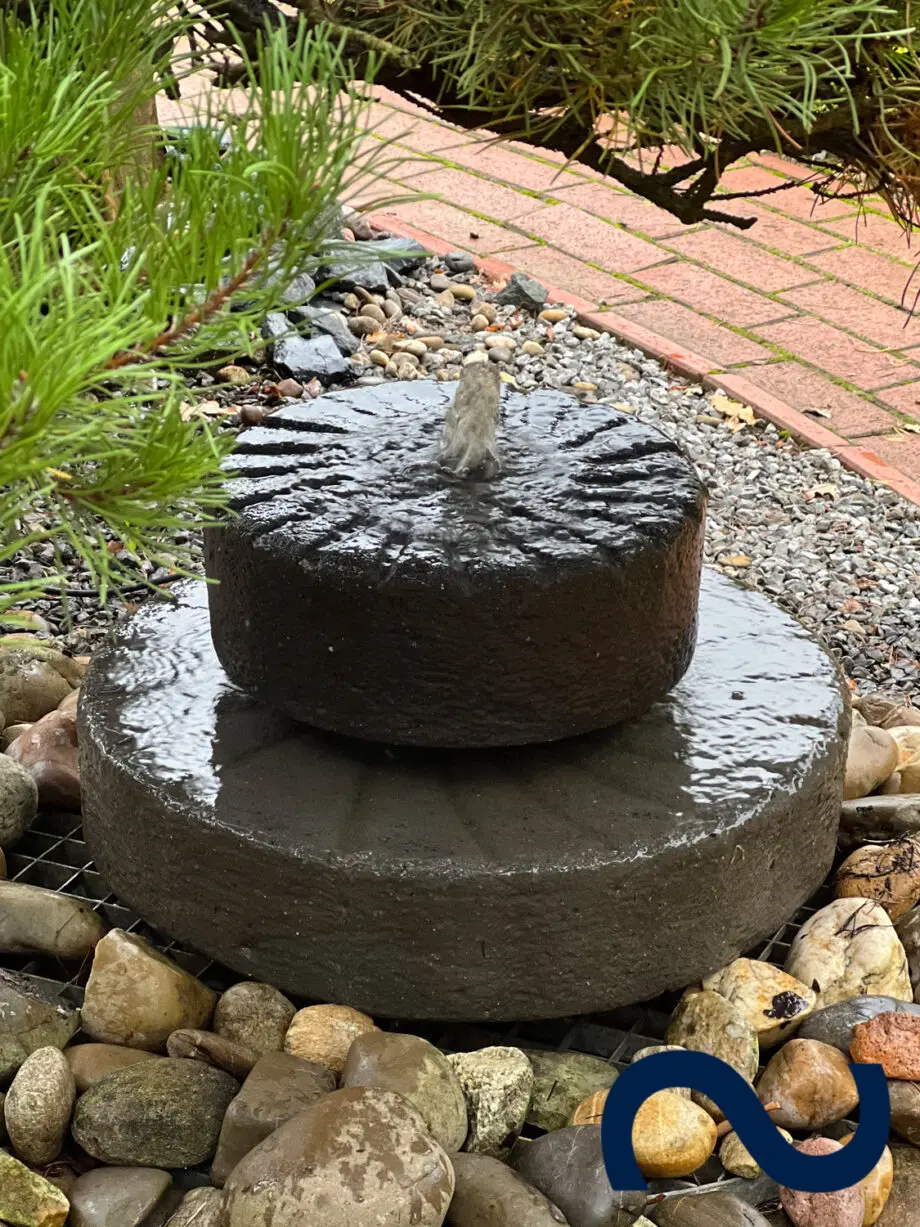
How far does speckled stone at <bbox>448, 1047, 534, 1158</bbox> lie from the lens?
2.19 meters

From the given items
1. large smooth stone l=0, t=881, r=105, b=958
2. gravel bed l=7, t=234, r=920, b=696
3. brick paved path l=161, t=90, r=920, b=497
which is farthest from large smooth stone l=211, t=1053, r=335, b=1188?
brick paved path l=161, t=90, r=920, b=497

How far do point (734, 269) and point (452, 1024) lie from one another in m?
4.19

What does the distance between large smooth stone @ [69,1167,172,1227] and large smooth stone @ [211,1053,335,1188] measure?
9 centimetres

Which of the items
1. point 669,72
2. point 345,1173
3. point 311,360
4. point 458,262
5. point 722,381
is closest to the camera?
point 669,72

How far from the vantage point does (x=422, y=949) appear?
2.30 meters

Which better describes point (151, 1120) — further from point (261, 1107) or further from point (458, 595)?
point (458, 595)

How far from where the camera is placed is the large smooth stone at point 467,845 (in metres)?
2.28

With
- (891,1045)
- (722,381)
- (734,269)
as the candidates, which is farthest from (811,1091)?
(734,269)

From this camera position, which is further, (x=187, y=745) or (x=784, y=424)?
(x=784, y=424)

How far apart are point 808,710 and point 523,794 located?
57 centimetres

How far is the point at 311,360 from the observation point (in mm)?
4902

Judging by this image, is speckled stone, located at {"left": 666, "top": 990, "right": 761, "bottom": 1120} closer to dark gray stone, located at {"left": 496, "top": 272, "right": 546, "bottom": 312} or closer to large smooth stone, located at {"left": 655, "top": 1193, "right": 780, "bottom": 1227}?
large smooth stone, located at {"left": 655, "top": 1193, "right": 780, "bottom": 1227}

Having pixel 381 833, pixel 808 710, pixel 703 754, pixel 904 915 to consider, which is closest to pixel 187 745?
pixel 381 833

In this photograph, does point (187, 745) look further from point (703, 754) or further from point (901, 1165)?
point (901, 1165)
